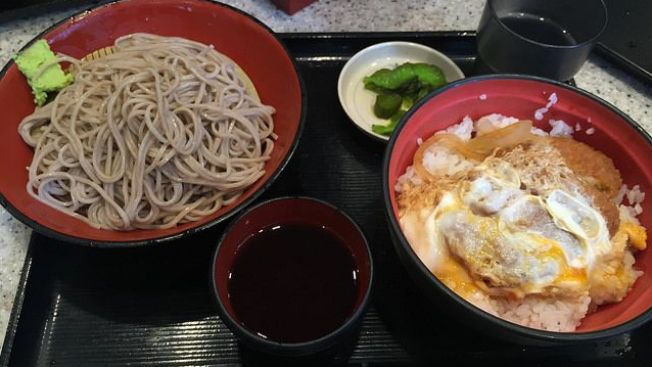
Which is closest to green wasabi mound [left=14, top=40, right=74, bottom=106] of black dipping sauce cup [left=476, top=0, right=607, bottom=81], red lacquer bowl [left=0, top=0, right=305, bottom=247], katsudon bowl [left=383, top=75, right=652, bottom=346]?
red lacquer bowl [left=0, top=0, right=305, bottom=247]

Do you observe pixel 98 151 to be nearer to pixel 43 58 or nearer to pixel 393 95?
pixel 43 58

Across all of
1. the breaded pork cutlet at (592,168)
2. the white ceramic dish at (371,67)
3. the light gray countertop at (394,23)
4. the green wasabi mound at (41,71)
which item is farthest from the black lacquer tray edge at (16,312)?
the breaded pork cutlet at (592,168)

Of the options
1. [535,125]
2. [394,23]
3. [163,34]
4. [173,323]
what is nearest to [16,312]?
[173,323]

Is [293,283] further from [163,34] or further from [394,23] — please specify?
[394,23]

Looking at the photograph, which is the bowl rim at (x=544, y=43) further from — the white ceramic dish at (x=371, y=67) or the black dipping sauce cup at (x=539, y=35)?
the white ceramic dish at (x=371, y=67)

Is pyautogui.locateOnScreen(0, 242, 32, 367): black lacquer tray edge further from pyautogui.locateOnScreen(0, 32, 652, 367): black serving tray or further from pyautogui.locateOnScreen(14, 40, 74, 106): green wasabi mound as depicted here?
pyautogui.locateOnScreen(14, 40, 74, 106): green wasabi mound
